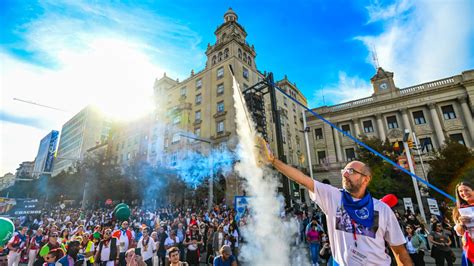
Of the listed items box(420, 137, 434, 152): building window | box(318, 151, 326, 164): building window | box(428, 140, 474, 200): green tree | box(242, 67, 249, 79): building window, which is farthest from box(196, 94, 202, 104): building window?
box(420, 137, 434, 152): building window

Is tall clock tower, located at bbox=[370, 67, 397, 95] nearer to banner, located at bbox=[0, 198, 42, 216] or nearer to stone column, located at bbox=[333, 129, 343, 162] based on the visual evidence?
stone column, located at bbox=[333, 129, 343, 162]

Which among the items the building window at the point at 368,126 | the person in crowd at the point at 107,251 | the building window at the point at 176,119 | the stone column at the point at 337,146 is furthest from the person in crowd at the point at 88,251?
the building window at the point at 368,126

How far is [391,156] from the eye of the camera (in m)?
26.3

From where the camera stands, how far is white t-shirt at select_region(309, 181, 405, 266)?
2.00 meters

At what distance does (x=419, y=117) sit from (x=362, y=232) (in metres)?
40.5

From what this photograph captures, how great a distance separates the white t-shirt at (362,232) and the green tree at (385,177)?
947 inches

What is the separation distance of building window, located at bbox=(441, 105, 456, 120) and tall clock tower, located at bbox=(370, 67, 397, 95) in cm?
683

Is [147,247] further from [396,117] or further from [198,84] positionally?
[396,117]

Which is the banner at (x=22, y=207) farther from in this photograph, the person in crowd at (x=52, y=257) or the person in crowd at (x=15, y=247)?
the person in crowd at (x=52, y=257)

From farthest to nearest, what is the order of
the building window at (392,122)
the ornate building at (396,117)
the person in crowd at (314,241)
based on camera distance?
the building window at (392,122) < the ornate building at (396,117) < the person in crowd at (314,241)

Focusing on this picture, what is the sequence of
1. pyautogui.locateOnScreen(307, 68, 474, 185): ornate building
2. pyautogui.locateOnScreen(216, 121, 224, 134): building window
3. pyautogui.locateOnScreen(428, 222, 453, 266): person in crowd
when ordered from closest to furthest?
pyautogui.locateOnScreen(428, 222, 453, 266): person in crowd < pyautogui.locateOnScreen(307, 68, 474, 185): ornate building < pyautogui.locateOnScreen(216, 121, 224, 134): building window

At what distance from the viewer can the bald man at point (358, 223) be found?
2023 mm

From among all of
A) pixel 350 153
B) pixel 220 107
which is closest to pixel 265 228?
pixel 220 107

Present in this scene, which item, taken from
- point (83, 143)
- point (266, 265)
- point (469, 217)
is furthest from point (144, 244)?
point (83, 143)
